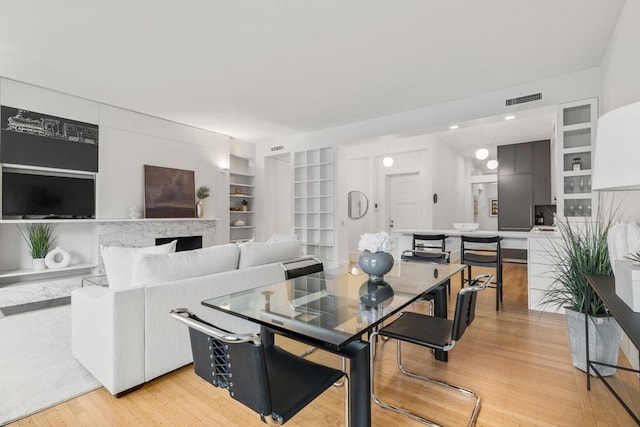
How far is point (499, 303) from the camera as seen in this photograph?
150 inches

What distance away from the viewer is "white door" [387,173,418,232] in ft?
24.4

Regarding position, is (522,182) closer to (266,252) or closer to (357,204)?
(357,204)

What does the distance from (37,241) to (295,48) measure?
4361 mm

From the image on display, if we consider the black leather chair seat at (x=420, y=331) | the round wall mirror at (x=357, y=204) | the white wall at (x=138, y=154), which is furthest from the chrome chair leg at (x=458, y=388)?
the round wall mirror at (x=357, y=204)

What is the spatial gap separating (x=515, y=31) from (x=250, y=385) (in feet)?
12.0

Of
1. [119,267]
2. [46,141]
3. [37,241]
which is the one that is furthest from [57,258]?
[119,267]

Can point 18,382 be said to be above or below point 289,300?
below

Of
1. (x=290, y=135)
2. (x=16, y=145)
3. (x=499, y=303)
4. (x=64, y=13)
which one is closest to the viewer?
(x=64, y=13)

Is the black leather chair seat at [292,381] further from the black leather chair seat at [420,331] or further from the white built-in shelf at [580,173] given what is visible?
the white built-in shelf at [580,173]

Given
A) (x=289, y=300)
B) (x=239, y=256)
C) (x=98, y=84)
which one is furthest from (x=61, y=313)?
(x=289, y=300)

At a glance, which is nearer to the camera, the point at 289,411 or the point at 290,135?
the point at 289,411

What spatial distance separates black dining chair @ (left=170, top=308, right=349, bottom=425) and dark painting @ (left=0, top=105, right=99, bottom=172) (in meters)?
4.64

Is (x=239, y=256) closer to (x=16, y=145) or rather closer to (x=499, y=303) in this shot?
(x=499, y=303)

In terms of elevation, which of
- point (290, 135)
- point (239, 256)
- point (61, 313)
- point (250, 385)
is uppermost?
point (290, 135)
